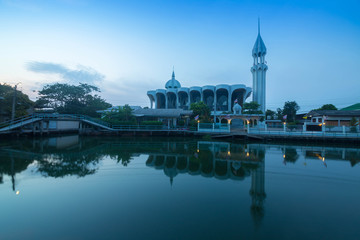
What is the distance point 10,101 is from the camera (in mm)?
22547

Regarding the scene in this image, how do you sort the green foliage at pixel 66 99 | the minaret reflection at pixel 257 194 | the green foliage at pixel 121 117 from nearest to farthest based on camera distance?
the minaret reflection at pixel 257 194 < the green foliage at pixel 121 117 < the green foliage at pixel 66 99

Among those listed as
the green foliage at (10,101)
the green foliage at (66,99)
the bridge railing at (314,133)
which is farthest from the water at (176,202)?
the green foliage at (66,99)

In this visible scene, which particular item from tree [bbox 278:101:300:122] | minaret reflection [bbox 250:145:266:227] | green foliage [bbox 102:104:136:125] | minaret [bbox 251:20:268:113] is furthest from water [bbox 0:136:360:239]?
tree [bbox 278:101:300:122]

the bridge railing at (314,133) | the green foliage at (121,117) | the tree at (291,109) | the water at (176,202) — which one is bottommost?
the water at (176,202)

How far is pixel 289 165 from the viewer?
10.8m

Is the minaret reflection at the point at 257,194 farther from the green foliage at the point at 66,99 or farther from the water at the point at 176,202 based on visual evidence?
→ the green foliage at the point at 66,99

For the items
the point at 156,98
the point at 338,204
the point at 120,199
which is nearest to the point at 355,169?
the point at 338,204

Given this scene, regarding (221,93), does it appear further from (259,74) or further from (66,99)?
(66,99)

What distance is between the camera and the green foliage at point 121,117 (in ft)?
91.3

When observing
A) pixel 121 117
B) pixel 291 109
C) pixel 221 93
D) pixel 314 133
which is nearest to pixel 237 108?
pixel 314 133

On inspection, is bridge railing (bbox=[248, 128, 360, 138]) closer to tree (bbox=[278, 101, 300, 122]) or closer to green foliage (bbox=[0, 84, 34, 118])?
tree (bbox=[278, 101, 300, 122])

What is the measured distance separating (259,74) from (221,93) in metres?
10.9

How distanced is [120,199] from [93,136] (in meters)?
22.7

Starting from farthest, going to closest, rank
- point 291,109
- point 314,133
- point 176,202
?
point 291,109 < point 314,133 < point 176,202
